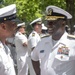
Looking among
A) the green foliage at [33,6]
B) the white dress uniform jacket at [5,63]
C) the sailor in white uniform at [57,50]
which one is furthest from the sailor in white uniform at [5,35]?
the green foliage at [33,6]

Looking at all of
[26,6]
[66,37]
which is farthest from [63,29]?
[26,6]

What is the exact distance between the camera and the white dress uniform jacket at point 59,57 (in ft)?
17.6

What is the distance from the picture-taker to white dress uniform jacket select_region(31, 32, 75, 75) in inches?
212

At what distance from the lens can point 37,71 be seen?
6191mm

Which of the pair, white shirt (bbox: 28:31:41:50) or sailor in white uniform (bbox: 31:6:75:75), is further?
white shirt (bbox: 28:31:41:50)

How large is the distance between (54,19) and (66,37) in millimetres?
316

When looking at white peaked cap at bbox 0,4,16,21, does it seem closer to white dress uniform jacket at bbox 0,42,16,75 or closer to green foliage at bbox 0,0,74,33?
white dress uniform jacket at bbox 0,42,16,75

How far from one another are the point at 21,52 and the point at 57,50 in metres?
6.08

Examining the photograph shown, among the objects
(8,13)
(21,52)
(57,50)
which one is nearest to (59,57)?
(57,50)

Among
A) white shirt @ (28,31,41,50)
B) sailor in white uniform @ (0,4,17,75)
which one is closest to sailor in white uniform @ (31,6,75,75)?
sailor in white uniform @ (0,4,17,75)

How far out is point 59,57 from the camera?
213 inches

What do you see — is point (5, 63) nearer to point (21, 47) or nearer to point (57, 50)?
point (57, 50)

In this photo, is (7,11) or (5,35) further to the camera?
(7,11)

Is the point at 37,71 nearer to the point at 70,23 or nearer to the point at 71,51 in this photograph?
the point at 71,51
